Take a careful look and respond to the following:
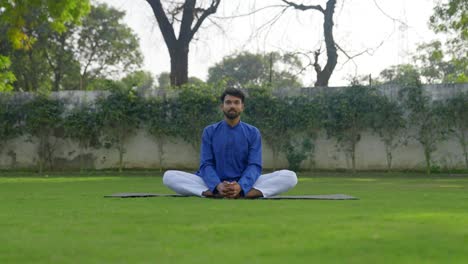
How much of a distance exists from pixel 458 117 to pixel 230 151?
964 centimetres

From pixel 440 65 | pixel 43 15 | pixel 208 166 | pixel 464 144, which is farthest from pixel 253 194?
pixel 440 65

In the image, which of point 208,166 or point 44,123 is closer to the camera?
point 208,166

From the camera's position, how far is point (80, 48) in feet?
99.3

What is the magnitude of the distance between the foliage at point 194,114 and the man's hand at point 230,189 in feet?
31.9

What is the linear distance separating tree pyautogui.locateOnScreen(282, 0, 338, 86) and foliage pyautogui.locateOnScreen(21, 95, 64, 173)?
656 centimetres

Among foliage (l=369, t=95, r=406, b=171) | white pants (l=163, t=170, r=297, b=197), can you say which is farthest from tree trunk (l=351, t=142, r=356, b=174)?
white pants (l=163, t=170, r=297, b=197)

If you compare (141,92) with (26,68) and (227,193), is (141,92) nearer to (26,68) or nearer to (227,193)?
(227,193)

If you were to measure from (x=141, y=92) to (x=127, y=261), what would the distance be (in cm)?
1440

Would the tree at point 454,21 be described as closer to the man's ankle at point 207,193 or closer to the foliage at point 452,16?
the foliage at point 452,16

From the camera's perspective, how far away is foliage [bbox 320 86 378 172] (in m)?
15.6

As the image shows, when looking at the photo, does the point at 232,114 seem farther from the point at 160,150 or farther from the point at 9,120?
the point at 9,120

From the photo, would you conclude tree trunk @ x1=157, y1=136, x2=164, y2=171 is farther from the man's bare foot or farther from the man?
the man's bare foot

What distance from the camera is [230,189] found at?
21.1 feet

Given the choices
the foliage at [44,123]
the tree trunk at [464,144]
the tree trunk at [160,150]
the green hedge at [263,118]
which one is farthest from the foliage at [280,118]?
the foliage at [44,123]
